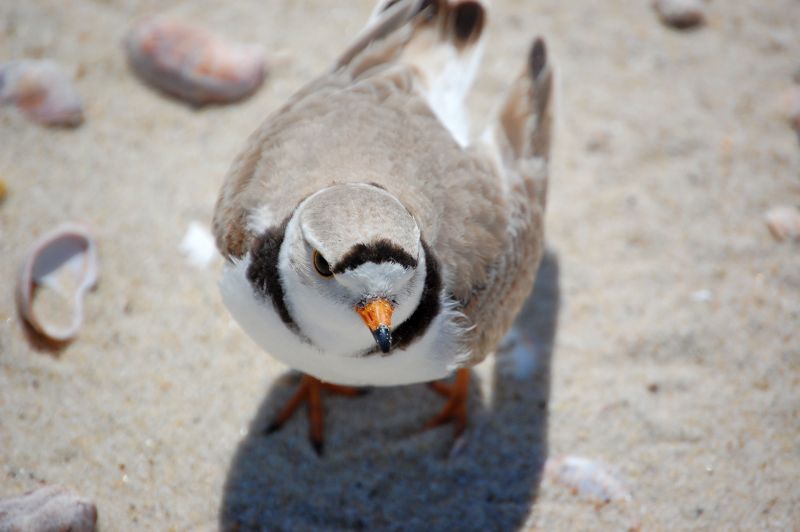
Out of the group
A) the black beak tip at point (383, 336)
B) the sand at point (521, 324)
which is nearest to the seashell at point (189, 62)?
the sand at point (521, 324)

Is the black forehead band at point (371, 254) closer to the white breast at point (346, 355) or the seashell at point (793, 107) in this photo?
the white breast at point (346, 355)

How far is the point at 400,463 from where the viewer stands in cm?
429

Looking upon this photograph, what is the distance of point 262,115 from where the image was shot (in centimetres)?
561

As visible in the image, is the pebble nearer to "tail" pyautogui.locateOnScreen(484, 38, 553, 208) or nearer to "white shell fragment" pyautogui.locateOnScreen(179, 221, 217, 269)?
"tail" pyautogui.locateOnScreen(484, 38, 553, 208)

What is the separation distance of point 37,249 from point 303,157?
1957mm

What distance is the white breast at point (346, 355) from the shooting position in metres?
3.42

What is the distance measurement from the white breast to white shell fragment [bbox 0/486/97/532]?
4.04 ft

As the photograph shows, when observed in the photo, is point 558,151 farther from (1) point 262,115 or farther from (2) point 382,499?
(2) point 382,499

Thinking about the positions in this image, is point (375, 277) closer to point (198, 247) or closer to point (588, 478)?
point (588, 478)

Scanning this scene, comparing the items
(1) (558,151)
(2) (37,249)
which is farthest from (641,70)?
(2) (37,249)

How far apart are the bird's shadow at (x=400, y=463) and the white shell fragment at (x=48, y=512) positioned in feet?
2.30

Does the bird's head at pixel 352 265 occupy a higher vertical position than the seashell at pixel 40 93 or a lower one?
higher

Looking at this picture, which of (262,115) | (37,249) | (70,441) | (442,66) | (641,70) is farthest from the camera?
(641,70)

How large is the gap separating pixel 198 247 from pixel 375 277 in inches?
93.1
